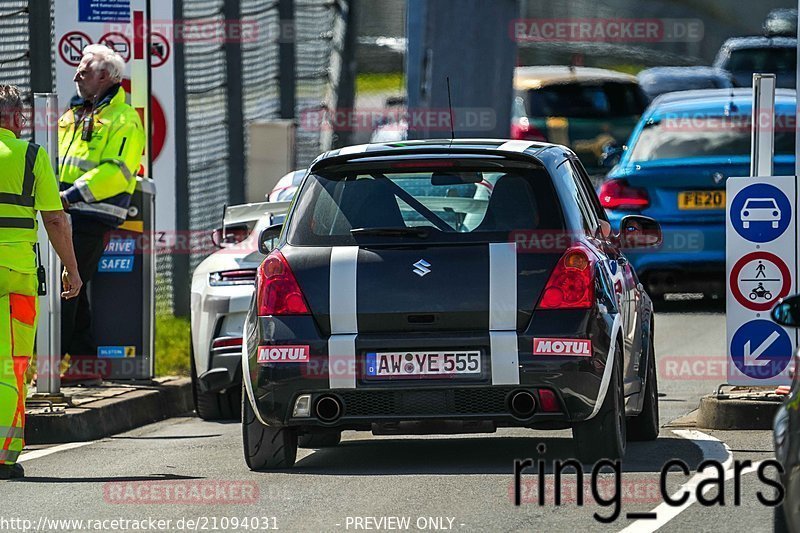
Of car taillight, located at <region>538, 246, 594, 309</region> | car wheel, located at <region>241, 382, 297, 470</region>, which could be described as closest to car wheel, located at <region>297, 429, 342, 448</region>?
car wheel, located at <region>241, 382, 297, 470</region>

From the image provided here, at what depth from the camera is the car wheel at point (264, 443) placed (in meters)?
9.54

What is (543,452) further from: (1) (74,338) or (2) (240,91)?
(2) (240,91)

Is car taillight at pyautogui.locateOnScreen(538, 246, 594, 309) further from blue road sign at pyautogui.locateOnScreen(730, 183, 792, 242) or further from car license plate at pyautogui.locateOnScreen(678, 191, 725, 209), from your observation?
car license plate at pyautogui.locateOnScreen(678, 191, 725, 209)

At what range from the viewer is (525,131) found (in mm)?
24766

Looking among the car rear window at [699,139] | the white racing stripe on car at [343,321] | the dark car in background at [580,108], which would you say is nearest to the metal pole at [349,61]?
the dark car in background at [580,108]

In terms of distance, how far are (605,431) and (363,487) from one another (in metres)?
1.17

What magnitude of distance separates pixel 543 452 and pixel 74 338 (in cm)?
415

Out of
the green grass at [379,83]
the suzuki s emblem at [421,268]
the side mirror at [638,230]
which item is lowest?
the suzuki s emblem at [421,268]

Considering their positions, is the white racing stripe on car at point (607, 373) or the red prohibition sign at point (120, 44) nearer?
the white racing stripe on car at point (607, 373)

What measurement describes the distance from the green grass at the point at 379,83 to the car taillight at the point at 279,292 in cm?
4179

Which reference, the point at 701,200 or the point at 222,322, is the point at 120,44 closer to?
the point at 222,322

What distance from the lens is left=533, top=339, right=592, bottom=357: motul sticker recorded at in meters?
9.09

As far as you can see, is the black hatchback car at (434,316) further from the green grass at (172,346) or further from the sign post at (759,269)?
the green grass at (172,346)

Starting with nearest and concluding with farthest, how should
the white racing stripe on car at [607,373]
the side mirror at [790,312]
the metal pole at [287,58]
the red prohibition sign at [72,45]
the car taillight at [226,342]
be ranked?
the side mirror at [790,312], the white racing stripe on car at [607,373], the car taillight at [226,342], the red prohibition sign at [72,45], the metal pole at [287,58]
